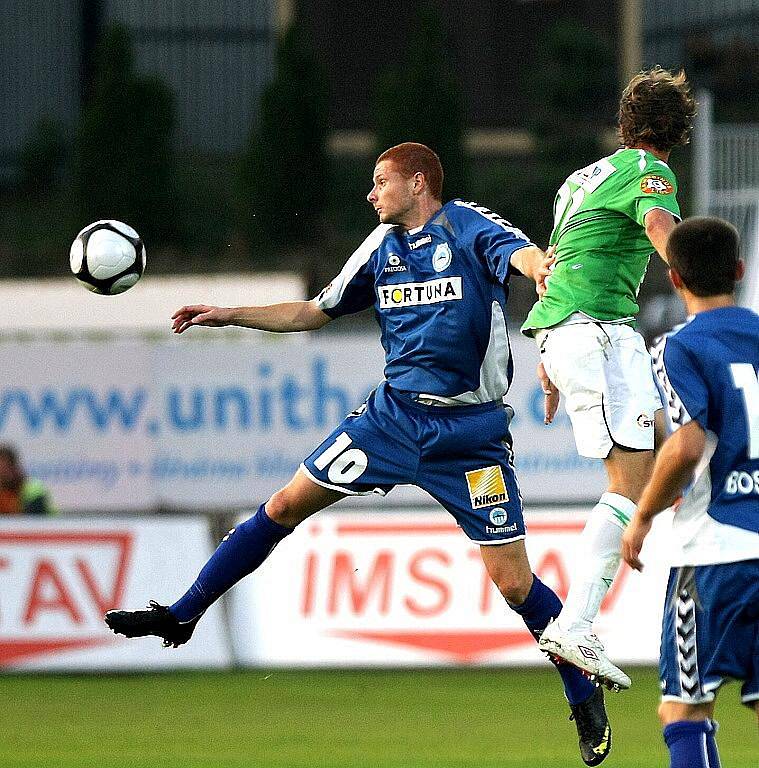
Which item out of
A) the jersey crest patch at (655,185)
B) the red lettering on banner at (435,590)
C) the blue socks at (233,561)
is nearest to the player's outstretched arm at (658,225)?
the jersey crest patch at (655,185)

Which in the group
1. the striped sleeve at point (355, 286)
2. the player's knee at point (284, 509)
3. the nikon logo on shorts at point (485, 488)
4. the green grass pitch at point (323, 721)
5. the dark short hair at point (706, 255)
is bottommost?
the green grass pitch at point (323, 721)

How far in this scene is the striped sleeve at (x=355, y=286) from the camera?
21.4 ft

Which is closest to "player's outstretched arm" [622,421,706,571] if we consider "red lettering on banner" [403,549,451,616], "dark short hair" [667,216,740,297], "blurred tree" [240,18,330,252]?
"dark short hair" [667,216,740,297]

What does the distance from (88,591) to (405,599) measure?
2.08m

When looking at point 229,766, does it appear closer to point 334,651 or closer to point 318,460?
point 318,460

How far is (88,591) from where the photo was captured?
421 inches

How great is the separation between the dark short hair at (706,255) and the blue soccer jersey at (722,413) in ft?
0.26

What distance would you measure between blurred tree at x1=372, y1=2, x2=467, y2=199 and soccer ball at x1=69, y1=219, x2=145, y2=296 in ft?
55.5

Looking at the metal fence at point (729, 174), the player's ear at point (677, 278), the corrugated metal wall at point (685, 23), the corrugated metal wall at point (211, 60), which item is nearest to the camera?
the player's ear at point (677, 278)

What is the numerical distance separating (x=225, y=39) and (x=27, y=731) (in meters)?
21.9

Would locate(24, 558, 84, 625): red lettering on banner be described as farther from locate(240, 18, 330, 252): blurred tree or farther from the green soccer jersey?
locate(240, 18, 330, 252): blurred tree

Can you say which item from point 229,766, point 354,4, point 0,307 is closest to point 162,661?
point 229,766

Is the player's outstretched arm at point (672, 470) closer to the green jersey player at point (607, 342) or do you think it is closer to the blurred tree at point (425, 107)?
the green jersey player at point (607, 342)

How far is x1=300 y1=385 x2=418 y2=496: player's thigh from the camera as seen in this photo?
6.32 meters
